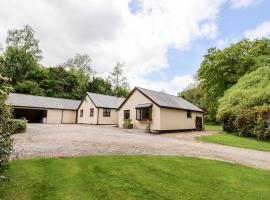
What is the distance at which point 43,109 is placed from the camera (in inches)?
1379

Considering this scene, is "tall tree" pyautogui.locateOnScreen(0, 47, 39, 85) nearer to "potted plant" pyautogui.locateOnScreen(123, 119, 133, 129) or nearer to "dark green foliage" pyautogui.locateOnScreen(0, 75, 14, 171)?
"potted plant" pyautogui.locateOnScreen(123, 119, 133, 129)

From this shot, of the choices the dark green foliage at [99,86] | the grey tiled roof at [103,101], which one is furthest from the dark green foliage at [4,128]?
the dark green foliage at [99,86]

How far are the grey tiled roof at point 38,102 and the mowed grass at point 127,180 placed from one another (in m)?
29.0

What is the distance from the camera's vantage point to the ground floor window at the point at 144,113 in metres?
23.3

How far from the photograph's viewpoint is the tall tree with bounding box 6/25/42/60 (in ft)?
165

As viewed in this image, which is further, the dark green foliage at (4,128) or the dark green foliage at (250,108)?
A: the dark green foliage at (250,108)

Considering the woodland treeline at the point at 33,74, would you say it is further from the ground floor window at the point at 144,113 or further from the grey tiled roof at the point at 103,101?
the ground floor window at the point at 144,113

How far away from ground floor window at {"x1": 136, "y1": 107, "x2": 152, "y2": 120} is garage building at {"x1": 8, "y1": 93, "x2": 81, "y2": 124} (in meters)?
17.6

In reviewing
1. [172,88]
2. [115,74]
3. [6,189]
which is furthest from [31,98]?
[172,88]

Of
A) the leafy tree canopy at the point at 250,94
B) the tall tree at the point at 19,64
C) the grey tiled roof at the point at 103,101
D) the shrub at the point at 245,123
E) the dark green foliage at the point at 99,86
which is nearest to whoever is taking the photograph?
the shrub at the point at 245,123

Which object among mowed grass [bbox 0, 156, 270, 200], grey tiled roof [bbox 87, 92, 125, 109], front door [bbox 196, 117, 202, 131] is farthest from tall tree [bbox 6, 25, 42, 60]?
mowed grass [bbox 0, 156, 270, 200]

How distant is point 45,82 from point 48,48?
11.7 meters

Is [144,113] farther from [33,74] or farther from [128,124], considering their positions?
[33,74]

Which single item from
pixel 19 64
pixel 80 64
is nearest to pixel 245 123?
pixel 19 64
